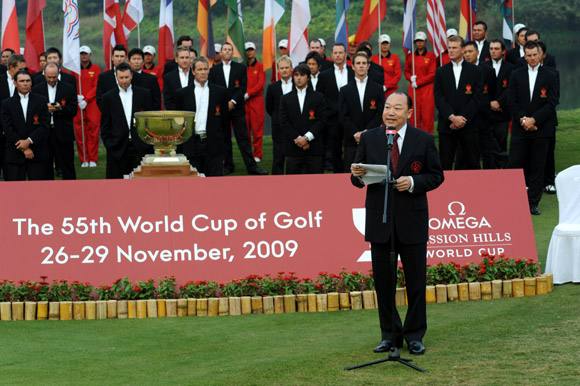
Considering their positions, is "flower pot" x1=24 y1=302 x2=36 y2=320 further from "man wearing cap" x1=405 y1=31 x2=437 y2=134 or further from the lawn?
"man wearing cap" x1=405 y1=31 x2=437 y2=134

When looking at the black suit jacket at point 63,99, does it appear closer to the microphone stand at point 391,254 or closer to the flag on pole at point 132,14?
the flag on pole at point 132,14

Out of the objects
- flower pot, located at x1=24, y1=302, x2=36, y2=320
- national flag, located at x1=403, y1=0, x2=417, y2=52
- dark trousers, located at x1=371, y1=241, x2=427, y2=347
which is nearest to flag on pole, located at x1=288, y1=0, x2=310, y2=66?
national flag, located at x1=403, y1=0, x2=417, y2=52

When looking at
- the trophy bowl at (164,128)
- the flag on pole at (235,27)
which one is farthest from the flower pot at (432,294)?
the flag on pole at (235,27)

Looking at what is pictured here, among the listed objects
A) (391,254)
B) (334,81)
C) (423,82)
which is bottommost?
(391,254)

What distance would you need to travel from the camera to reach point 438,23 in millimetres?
21969

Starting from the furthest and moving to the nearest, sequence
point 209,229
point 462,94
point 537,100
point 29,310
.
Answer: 1. point 462,94
2. point 537,100
3. point 209,229
4. point 29,310

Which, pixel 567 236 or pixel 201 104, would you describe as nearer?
pixel 567 236

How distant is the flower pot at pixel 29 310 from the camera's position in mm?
10688

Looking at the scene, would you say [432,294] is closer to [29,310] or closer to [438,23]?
[29,310]

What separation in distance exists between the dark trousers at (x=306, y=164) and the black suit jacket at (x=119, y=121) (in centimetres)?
180

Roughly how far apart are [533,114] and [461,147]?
50.4 inches

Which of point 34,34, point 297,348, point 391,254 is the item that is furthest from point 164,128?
point 34,34

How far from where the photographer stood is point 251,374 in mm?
8484

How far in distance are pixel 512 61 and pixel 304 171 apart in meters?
4.02
